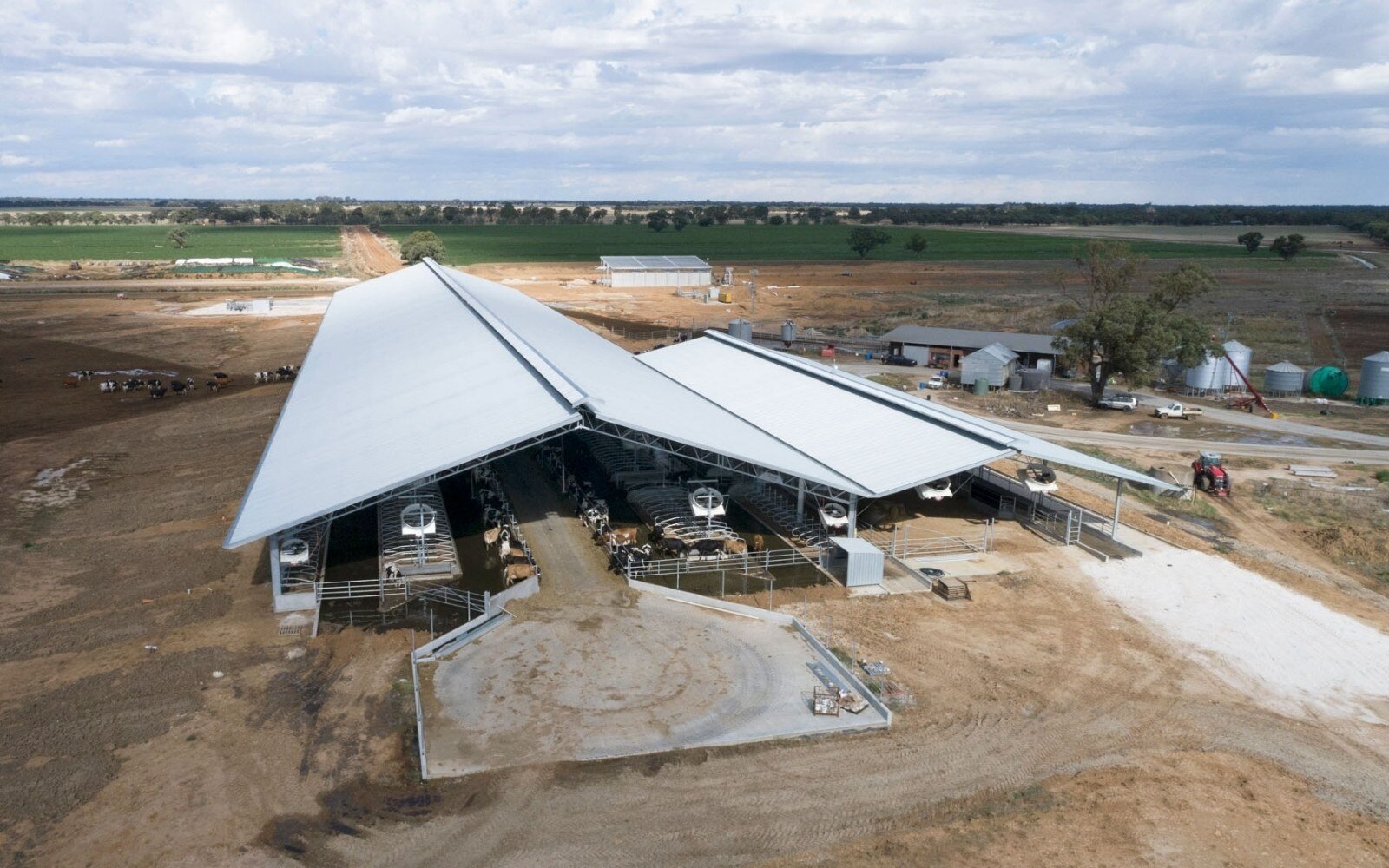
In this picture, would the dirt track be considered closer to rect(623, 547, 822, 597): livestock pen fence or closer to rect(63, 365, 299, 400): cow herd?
rect(63, 365, 299, 400): cow herd

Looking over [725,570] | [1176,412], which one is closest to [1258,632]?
[725,570]

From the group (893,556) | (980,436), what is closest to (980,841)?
(893,556)

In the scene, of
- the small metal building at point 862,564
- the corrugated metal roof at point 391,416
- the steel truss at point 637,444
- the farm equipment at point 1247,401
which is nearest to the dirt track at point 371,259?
the corrugated metal roof at point 391,416

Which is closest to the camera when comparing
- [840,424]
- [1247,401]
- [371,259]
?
[840,424]

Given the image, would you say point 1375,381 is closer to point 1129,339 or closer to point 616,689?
point 1129,339

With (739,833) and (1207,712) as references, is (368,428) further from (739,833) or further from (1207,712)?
(1207,712)
